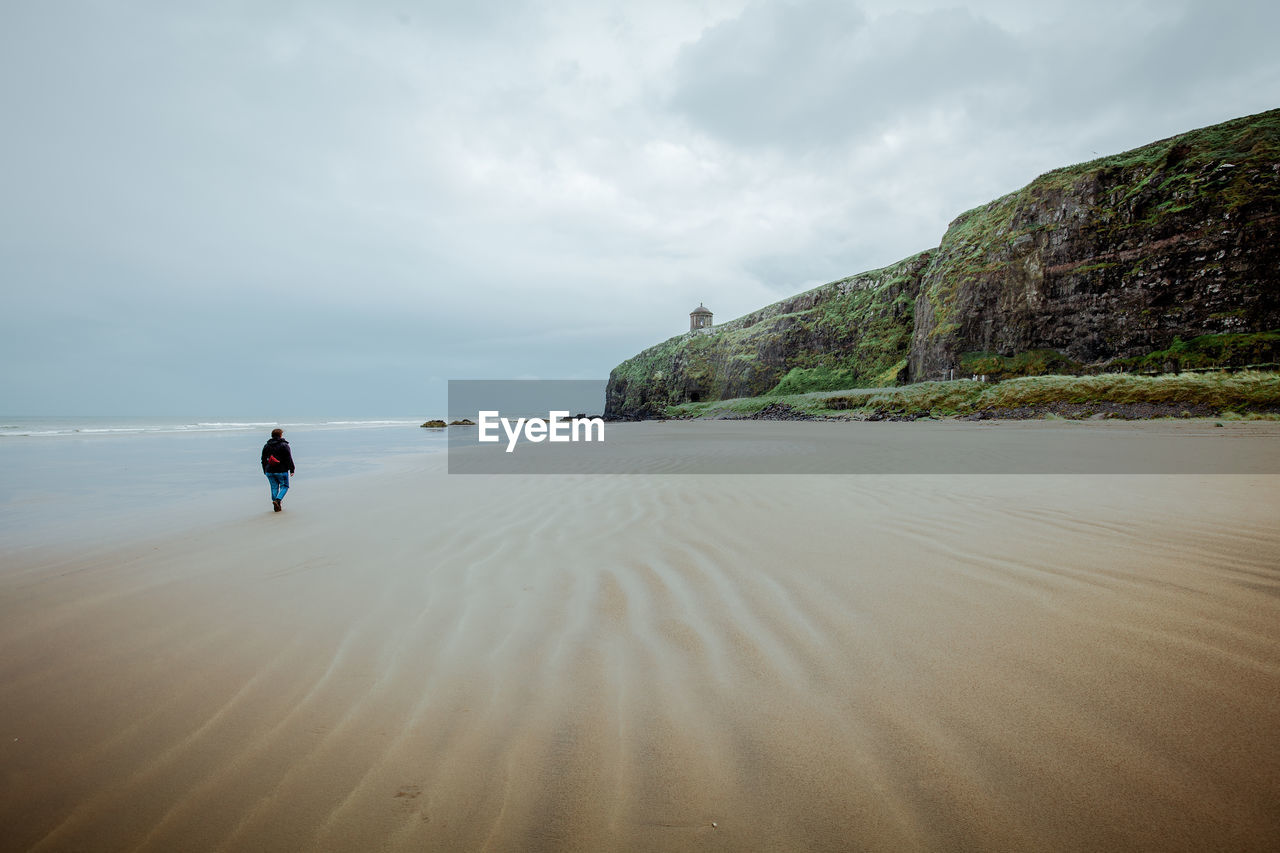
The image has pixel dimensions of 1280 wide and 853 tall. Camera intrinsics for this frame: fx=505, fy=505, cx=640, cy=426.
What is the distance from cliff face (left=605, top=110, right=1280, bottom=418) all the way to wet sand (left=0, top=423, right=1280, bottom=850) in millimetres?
28440

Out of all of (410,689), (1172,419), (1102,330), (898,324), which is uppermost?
(898,324)

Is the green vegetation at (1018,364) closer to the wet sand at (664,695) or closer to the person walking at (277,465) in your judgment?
the wet sand at (664,695)

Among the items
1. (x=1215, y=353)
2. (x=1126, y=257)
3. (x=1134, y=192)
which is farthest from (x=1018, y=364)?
(x=1134, y=192)

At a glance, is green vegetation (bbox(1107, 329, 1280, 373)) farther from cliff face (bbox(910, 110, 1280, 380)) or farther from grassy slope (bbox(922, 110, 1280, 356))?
grassy slope (bbox(922, 110, 1280, 356))

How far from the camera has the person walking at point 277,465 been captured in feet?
21.9

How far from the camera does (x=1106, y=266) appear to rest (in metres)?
26.6

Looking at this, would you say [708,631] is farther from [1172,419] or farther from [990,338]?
[990,338]

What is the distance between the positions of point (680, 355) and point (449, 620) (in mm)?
66938

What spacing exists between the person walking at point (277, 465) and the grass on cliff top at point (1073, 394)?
22583 millimetres

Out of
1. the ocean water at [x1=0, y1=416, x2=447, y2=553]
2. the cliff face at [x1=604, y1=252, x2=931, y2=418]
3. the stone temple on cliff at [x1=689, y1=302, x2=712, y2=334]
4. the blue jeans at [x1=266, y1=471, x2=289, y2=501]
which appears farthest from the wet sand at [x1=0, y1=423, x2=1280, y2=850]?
the stone temple on cliff at [x1=689, y1=302, x2=712, y2=334]

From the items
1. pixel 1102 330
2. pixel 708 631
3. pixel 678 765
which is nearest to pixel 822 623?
pixel 708 631

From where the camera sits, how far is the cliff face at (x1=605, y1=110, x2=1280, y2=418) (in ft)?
72.6

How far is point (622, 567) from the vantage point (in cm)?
383

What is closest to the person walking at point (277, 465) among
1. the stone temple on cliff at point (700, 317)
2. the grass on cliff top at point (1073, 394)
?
the grass on cliff top at point (1073, 394)
